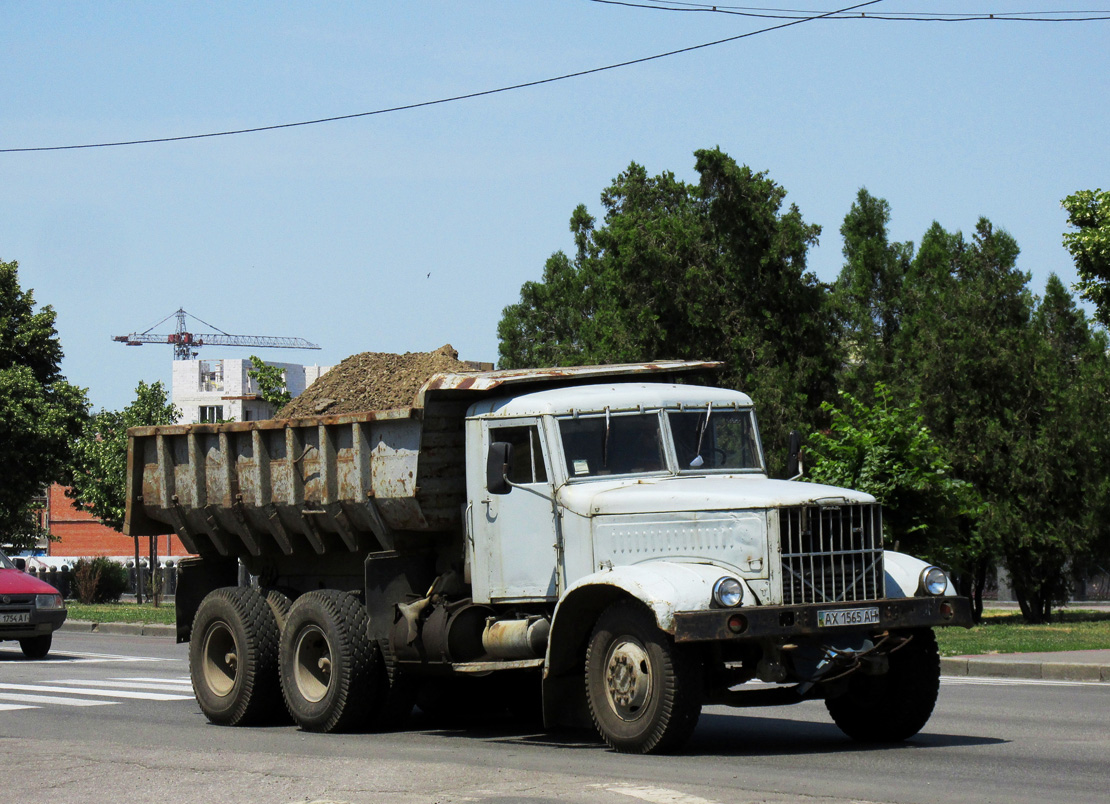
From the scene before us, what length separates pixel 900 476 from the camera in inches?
1006

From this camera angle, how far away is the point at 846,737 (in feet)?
35.2

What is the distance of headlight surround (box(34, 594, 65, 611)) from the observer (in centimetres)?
2075

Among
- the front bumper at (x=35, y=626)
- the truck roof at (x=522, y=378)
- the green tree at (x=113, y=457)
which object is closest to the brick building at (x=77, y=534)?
the green tree at (x=113, y=457)

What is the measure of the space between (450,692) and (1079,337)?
36.6 metres

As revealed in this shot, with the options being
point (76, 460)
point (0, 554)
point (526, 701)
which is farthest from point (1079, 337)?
point (526, 701)

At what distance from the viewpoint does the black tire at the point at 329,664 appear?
1144cm

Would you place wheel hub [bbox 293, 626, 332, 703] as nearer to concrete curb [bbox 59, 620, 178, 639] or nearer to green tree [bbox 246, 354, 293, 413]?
concrete curb [bbox 59, 620, 178, 639]

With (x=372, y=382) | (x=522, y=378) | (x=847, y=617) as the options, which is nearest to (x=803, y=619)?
(x=847, y=617)

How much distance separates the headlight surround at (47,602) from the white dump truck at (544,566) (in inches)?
313

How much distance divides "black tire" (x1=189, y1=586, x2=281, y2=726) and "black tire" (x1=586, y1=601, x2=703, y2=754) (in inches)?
144

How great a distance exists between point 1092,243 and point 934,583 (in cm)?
1732

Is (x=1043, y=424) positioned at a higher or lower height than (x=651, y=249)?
lower

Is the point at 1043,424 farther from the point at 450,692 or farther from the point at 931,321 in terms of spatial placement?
the point at 450,692

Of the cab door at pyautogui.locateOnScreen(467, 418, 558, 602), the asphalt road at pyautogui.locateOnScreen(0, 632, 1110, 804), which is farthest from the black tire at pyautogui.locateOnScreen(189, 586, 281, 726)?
the cab door at pyautogui.locateOnScreen(467, 418, 558, 602)
